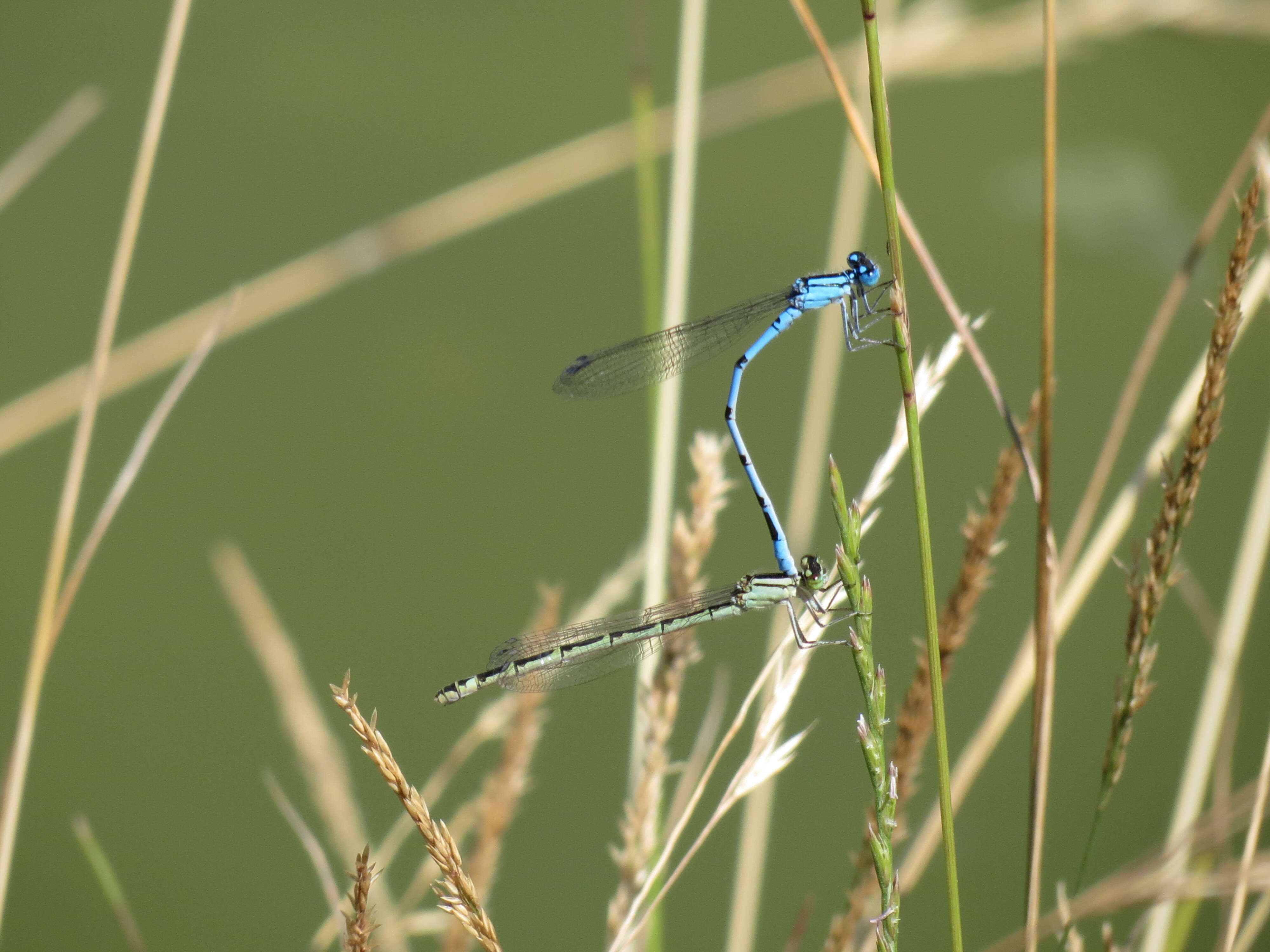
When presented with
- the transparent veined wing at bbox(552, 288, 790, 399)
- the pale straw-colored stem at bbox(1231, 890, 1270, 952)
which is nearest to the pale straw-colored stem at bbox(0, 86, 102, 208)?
the transparent veined wing at bbox(552, 288, 790, 399)

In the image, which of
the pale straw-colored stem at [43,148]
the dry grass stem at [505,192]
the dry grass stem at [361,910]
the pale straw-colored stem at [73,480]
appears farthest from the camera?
the dry grass stem at [505,192]

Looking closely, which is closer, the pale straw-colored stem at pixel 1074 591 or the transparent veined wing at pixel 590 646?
the pale straw-colored stem at pixel 1074 591

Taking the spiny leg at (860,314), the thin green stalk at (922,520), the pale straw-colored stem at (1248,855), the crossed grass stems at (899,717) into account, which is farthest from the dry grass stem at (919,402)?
the pale straw-colored stem at (1248,855)

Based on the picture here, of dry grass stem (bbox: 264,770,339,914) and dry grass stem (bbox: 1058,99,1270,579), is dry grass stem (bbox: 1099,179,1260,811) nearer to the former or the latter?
dry grass stem (bbox: 1058,99,1270,579)

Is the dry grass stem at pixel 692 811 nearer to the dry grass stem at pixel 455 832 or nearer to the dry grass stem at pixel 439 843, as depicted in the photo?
the dry grass stem at pixel 439 843

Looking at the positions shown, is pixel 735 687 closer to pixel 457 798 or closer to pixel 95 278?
pixel 457 798

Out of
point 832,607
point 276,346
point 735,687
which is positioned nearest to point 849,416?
point 735,687

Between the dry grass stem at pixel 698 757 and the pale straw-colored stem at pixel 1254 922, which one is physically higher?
the dry grass stem at pixel 698 757
